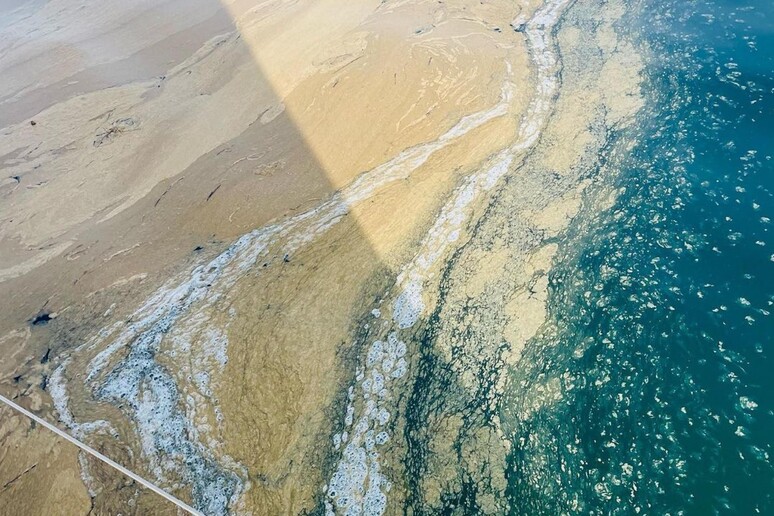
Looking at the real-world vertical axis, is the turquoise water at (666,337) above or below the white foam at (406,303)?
below

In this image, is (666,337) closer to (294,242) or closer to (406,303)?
(406,303)

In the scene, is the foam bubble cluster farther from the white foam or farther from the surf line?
the surf line

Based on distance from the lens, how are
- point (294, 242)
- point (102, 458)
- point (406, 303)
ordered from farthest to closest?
point (294, 242), point (406, 303), point (102, 458)

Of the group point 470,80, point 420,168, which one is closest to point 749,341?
point 420,168

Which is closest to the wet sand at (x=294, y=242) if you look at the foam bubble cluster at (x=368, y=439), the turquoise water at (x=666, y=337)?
the foam bubble cluster at (x=368, y=439)

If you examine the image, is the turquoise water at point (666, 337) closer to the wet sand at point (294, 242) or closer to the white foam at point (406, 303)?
the wet sand at point (294, 242)

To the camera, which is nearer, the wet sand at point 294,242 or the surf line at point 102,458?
the surf line at point 102,458

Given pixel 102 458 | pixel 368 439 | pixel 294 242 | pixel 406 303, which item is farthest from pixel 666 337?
pixel 102 458
